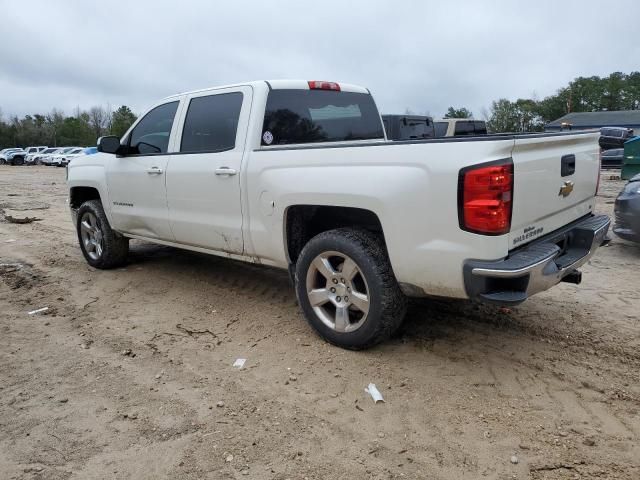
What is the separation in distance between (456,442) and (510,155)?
1.57m

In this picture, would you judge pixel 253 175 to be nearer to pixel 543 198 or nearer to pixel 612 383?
pixel 543 198

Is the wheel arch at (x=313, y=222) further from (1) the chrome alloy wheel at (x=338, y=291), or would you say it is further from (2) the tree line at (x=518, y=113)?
(2) the tree line at (x=518, y=113)

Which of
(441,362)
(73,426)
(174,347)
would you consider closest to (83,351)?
(174,347)

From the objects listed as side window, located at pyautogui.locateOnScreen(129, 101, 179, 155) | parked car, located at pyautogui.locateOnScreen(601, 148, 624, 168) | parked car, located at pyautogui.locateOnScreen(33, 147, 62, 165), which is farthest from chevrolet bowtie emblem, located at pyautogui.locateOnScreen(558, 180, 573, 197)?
parked car, located at pyautogui.locateOnScreen(33, 147, 62, 165)

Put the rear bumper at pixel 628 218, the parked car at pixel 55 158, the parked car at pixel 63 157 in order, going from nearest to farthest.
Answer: the rear bumper at pixel 628 218 < the parked car at pixel 63 157 < the parked car at pixel 55 158

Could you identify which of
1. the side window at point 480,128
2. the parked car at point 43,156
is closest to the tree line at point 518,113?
the parked car at point 43,156

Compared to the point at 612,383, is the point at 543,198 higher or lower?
higher

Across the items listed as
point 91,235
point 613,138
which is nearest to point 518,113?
point 613,138

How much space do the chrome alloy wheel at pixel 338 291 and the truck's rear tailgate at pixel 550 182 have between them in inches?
41.8

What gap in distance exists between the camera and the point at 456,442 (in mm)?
2707

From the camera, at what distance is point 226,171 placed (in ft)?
13.9

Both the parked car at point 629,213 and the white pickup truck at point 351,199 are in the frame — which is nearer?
the white pickup truck at point 351,199

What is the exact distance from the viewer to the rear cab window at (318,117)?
14.3ft

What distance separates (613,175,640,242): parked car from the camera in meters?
6.25
